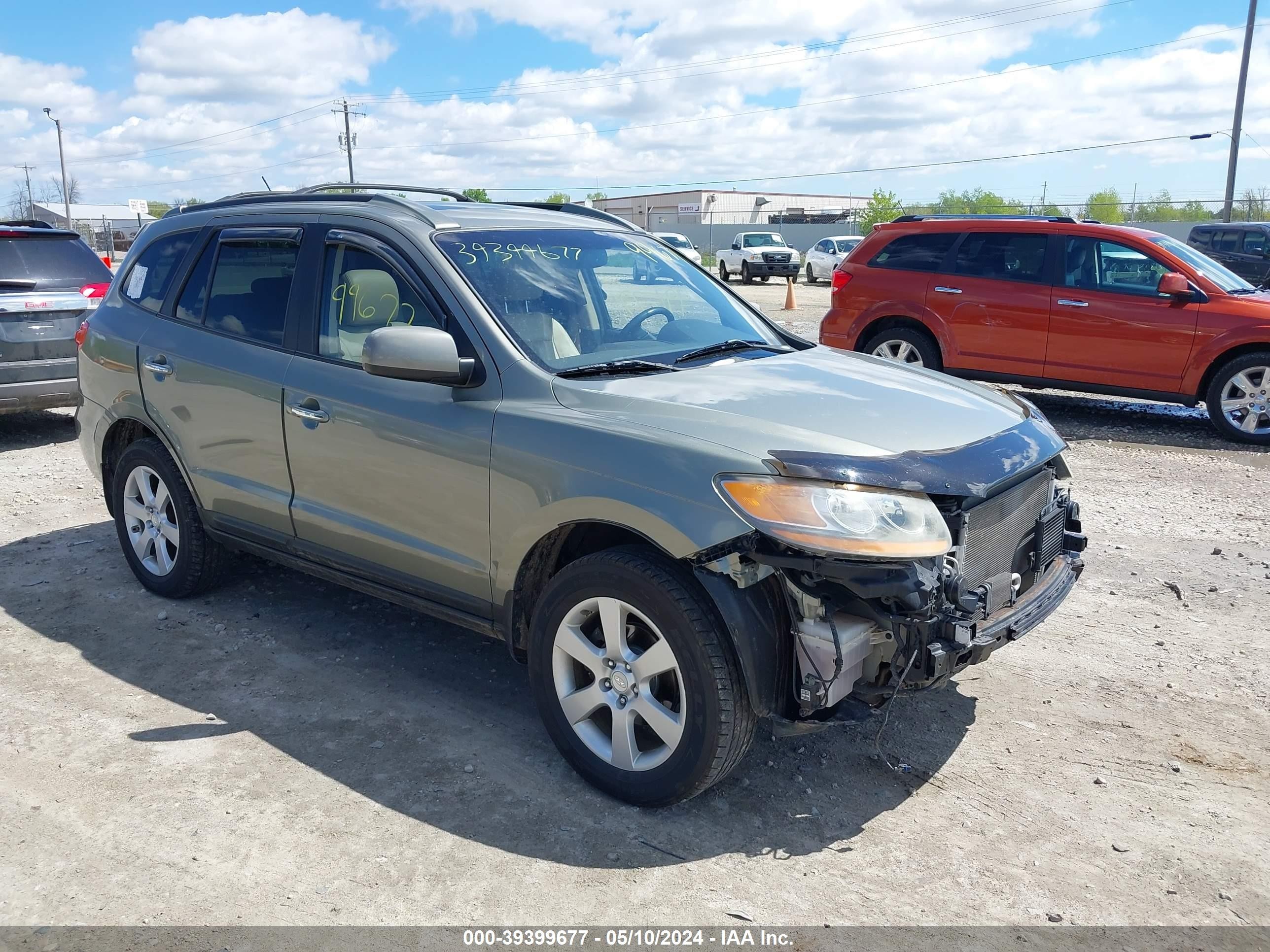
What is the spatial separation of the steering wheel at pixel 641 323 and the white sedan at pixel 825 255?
102ft

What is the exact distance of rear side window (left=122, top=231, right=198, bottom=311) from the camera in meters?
4.98

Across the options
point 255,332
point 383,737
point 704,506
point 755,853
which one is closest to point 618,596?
point 704,506

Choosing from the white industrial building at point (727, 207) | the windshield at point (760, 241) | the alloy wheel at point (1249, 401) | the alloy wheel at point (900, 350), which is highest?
the white industrial building at point (727, 207)

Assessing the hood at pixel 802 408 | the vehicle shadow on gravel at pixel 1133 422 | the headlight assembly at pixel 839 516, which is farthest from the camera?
the vehicle shadow on gravel at pixel 1133 422

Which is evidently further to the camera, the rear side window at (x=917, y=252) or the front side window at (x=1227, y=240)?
the front side window at (x=1227, y=240)

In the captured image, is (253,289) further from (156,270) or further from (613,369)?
(613,369)

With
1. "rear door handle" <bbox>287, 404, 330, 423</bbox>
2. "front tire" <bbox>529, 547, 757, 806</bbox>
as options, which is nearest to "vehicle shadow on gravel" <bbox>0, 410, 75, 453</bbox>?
"rear door handle" <bbox>287, 404, 330, 423</bbox>

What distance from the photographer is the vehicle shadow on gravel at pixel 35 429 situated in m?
8.80

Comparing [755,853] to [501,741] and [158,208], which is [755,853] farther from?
[158,208]

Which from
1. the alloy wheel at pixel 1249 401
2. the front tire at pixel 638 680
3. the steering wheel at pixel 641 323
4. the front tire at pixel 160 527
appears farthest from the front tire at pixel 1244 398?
the front tire at pixel 160 527

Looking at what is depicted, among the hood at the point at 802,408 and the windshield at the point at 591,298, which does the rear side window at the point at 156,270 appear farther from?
the hood at the point at 802,408

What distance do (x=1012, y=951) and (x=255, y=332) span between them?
3.73 m

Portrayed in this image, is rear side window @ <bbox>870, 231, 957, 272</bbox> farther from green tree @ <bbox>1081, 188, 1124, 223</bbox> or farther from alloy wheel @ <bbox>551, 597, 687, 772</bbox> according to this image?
green tree @ <bbox>1081, 188, 1124, 223</bbox>

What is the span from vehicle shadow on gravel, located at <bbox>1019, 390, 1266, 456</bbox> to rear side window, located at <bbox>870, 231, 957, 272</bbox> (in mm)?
1993
